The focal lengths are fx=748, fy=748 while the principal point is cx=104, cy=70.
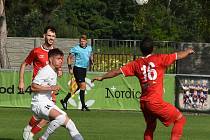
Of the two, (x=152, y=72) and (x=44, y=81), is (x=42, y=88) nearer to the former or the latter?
(x=44, y=81)

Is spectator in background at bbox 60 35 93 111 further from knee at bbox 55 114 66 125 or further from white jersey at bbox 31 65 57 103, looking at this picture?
knee at bbox 55 114 66 125

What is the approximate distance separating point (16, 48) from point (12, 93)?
302 inches

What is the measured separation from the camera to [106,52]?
27.9 metres

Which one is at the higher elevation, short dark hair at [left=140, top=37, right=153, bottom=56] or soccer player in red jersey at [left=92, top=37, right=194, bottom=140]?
short dark hair at [left=140, top=37, right=153, bottom=56]

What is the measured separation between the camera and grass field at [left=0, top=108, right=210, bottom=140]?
574 inches

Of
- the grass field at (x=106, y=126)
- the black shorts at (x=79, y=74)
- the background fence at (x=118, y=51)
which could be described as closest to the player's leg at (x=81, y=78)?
the black shorts at (x=79, y=74)

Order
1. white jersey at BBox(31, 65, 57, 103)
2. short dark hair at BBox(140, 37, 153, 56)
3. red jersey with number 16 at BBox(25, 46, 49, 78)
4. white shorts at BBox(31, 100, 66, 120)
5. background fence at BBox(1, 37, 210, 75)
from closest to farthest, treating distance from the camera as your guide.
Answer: short dark hair at BBox(140, 37, 153, 56) → white shorts at BBox(31, 100, 66, 120) → white jersey at BBox(31, 65, 57, 103) → red jersey with number 16 at BBox(25, 46, 49, 78) → background fence at BBox(1, 37, 210, 75)

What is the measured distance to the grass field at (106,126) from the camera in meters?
14.6

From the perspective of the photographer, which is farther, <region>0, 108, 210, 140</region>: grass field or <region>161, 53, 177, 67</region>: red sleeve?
<region>0, 108, 210, 140</region>: grass field

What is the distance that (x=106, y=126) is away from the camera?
16750 millimetres

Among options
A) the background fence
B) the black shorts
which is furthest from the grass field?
the background fence

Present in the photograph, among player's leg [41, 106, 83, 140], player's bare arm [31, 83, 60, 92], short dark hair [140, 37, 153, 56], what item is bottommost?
player's leg [41, 106, 83, 140]

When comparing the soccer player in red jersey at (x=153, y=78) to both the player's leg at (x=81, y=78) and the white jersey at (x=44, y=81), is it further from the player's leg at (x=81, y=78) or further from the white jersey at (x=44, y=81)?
the player's leg at (x=81, y=78)

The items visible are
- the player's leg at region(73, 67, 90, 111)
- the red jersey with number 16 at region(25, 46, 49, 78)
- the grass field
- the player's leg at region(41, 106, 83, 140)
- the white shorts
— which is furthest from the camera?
the player's leg at region(73, 67, 90, 111)
